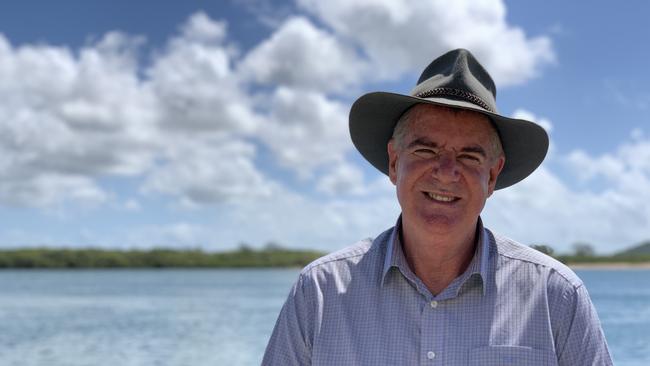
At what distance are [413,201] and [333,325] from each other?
0.44 metres

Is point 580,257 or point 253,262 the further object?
point 253,262

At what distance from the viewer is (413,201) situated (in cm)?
247

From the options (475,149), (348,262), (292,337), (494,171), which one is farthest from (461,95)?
(292,337)

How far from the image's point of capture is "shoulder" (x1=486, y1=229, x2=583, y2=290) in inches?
94.3

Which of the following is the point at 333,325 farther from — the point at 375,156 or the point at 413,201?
A: the point at 375,156

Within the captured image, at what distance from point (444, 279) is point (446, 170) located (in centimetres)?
34

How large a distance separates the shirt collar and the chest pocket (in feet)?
0.62

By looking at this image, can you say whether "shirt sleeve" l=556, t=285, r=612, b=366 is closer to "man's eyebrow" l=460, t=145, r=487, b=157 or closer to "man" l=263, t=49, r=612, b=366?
"man" l=263, t=49, r=612, b=366

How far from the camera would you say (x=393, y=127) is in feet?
8.96

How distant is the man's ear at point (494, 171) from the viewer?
2564 millimetres

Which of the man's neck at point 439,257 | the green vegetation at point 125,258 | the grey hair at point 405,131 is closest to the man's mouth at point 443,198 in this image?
the man's neck at point 439,257

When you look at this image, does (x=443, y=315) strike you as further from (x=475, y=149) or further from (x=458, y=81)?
(x=458, y=81)

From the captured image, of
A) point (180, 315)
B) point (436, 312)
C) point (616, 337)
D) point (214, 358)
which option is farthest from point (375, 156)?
point (180, 315)

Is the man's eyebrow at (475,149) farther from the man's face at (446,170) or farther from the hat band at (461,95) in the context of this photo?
the hat band at (461,95)
